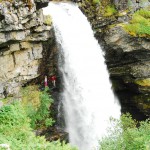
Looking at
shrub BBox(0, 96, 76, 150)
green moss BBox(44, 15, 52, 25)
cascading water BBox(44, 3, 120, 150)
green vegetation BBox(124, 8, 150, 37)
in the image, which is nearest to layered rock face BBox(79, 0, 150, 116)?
green vegetation BBox(124, 8, 150, 37)

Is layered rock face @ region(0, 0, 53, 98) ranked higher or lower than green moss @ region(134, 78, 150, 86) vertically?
higher

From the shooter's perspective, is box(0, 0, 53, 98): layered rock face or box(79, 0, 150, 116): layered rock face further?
box(79, 0, 150, 116): layered rock face

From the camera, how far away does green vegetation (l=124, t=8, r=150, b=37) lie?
24.8m

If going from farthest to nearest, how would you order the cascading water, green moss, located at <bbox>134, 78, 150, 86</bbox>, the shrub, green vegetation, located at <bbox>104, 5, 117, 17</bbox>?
green moss, located at <bbox>134, 78, 150, 86</bbox>, green vegetation, located at <bbox>104, 5, 117, 17</bbox>, the cascading water, the shrub

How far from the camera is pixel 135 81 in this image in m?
26.8

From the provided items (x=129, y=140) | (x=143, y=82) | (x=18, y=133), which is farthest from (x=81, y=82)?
(x=18, y=133)

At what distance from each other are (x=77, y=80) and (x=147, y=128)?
7.25 m

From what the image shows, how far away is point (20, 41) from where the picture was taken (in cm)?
1988

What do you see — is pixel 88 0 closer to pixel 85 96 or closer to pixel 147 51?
pixel 147 51

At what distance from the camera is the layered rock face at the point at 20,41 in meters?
18.1

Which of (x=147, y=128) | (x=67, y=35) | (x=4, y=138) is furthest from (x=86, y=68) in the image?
(x=4, y=138)

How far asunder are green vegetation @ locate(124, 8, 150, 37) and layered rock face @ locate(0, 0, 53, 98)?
6572mm

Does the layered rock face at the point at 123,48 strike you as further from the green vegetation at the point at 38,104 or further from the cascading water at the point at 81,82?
the green vegetation at the point at 38,104

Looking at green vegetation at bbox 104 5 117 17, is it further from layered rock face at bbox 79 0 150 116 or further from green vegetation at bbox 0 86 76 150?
green vegetation at bbox 0 86 76 150
